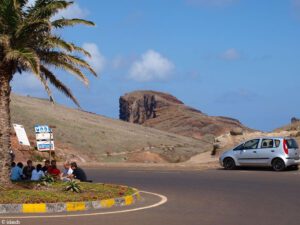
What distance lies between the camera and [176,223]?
11047mm

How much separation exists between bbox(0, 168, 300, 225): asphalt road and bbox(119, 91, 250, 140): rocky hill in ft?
253

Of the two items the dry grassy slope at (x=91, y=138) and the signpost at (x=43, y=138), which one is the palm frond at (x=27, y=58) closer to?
the signpost at (x=43, y=138)

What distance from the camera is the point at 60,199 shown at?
13.4 m

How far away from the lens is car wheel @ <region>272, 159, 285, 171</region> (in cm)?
2550

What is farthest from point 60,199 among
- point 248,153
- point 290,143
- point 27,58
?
point 290,143

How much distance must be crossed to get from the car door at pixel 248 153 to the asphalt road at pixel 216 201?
218cm

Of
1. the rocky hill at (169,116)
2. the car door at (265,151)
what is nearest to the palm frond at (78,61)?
the car door at (265,151)

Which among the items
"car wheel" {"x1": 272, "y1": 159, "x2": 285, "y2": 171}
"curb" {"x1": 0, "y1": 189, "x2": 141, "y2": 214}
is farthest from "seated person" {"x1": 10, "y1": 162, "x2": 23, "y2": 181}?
"car wheel" {"x1": 272, "y1": 159, "x2": 285, "y2": 171}

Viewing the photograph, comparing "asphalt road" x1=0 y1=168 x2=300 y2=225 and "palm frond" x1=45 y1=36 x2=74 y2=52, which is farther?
"palm frond" x1=45 y1=36 x2=74 y2=52

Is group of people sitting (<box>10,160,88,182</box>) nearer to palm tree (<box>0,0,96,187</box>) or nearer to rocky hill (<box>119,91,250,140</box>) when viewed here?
palm tree (<box>0,0,96,187</box>)

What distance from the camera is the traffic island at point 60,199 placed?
12.8 metres

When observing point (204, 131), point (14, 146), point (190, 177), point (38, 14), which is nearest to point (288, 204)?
point (38, 14)

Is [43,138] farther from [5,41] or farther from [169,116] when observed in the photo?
[169,116]

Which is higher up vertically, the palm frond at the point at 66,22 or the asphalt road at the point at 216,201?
the palm frond at the point at 66,22
